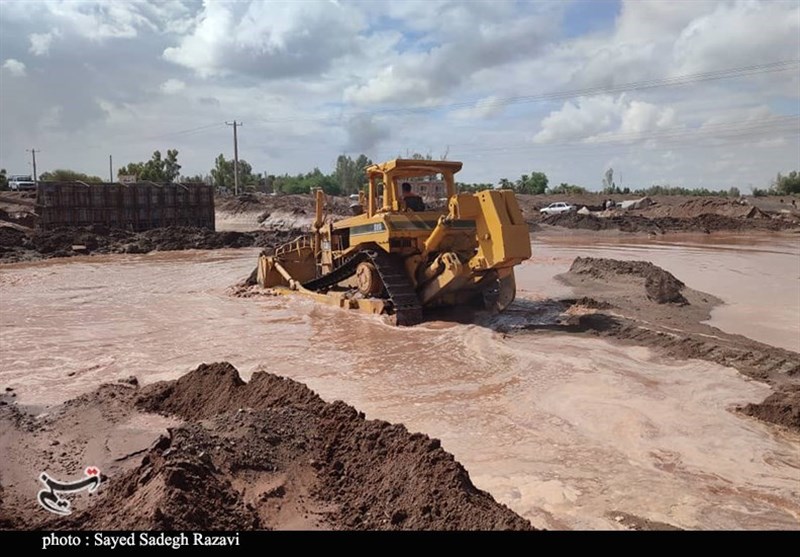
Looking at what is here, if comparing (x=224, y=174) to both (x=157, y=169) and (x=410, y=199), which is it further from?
(x=410, y=199)

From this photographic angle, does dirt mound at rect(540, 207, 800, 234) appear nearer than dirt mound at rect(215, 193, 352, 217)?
Yes

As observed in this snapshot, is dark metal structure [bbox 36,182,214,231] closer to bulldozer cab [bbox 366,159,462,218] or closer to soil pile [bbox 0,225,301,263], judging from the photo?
soil pile [bbox 0,225,301,263]

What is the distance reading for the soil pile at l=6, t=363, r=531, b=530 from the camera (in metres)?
3.35

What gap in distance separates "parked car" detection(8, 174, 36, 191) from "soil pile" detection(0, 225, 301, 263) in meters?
22.6

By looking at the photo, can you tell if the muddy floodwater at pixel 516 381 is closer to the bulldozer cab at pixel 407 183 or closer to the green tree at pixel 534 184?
the bulldozer cab at pixel 407 183

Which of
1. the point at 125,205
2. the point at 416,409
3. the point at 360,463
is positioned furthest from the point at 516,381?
the point at 125,205

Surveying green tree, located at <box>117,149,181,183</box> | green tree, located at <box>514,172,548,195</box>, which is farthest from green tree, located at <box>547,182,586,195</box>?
green tree, located at <box>117,149,181,183</box>

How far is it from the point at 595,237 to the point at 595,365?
98.5ft

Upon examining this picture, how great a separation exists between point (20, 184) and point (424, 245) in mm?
48028

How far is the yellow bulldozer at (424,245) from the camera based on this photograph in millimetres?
9891

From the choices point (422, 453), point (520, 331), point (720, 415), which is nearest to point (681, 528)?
point (422, 453)

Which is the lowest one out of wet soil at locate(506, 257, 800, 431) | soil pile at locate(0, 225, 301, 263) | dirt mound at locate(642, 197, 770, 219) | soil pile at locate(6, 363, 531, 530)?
wet soil at locate(506, 257, 800, 431)

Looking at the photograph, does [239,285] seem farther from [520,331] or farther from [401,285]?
[520,331]

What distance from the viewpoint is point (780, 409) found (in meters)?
6.08
